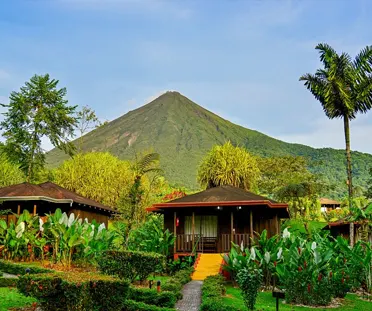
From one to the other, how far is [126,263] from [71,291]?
4094 millimetres

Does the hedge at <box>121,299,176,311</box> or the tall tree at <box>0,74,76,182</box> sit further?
the tall tree at <box>0,74,76,182</box>

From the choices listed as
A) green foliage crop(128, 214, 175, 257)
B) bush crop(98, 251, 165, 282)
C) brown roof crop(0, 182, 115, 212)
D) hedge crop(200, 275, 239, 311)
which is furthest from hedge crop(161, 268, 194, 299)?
brown roof crop(0, 182, 115, 212)

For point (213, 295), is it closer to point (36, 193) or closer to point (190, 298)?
point (190, 298)

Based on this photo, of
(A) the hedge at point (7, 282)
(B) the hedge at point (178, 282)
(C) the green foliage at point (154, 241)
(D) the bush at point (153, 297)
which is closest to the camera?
(D) the bush at point (153, 297)

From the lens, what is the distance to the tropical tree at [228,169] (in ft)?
97.3

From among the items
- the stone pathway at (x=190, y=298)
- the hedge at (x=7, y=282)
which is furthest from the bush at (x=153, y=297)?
the hedge at (x=7, y=282)

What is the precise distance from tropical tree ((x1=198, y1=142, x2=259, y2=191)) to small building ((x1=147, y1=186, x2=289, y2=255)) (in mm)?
9406

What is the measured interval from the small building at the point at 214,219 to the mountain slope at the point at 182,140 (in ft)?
216

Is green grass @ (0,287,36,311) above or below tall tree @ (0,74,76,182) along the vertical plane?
below

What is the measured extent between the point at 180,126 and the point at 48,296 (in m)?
110

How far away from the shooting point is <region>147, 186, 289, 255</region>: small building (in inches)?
706

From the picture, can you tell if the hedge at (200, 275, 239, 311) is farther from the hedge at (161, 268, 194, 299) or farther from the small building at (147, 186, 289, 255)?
Result: the small building at (147, 186, 289, 255)

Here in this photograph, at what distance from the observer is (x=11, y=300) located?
29.5 ft

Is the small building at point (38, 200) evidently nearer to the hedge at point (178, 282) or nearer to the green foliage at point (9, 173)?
the hedge at point (178, 282)
